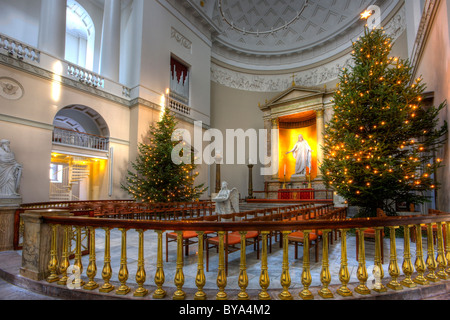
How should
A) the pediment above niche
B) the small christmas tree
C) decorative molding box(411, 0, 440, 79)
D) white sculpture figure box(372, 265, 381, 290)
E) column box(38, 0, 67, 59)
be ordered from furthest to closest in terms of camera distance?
1. the pediment above niche
2. the small christmas tree
3. column box(38, 0, 67, 59)
4. decorative molding box(411, 0, 440, 79)
5. white sculpture figure box(372, 265, 381, 290)

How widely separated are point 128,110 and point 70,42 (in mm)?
5945

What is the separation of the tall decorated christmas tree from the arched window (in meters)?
13.0

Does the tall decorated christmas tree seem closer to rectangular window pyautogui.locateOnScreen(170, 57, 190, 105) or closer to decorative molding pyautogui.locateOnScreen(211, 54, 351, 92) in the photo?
rectangular window pyautogui.locateOnScreen(170, 57, 190, 105)

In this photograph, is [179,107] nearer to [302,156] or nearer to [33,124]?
[33,124]

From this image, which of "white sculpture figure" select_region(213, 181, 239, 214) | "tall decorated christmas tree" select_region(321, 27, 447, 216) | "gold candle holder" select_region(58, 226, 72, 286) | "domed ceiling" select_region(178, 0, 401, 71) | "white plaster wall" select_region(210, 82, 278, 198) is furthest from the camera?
"white plaster wall" select_region(210, 82, 278, 198)

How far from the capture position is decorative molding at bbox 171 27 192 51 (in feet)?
43.6

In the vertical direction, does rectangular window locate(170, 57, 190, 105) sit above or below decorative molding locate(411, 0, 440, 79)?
above

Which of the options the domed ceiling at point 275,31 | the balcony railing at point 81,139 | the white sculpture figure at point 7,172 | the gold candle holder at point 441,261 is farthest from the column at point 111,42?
the gold candle holder at point 441,261

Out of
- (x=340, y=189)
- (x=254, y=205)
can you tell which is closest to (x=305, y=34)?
(x=254, y=205)

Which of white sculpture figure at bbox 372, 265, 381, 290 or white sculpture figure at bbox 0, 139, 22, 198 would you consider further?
white sculpture figure at bbox 0, 139, 22, 198

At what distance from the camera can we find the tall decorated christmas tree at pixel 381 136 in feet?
18.6

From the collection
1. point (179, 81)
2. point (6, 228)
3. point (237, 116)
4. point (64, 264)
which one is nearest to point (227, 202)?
point (64, 264)

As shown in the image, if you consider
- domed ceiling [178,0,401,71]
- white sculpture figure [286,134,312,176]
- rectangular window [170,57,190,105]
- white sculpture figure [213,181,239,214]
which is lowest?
white sculpture figure [213,181,239,214]

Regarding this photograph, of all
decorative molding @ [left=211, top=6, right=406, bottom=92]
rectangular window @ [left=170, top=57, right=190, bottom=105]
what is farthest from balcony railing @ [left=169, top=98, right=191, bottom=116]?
decorative molding @ [left=211, top=6, right=406, bottom=92]
